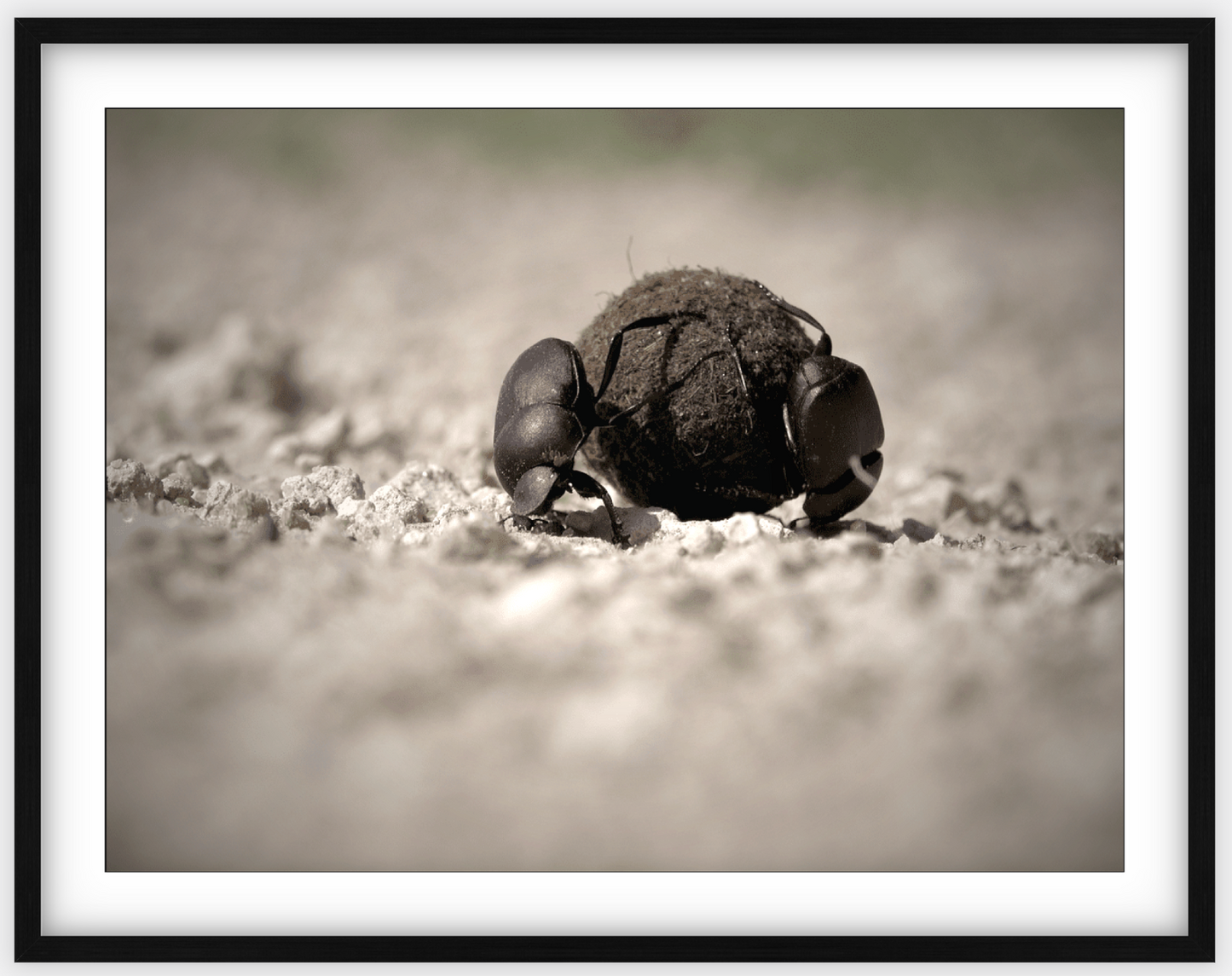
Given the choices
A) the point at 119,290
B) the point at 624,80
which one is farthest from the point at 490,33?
the point at 119,290

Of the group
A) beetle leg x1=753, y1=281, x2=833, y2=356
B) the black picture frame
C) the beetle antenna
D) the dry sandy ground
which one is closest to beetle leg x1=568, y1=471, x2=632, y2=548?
the dry sandy ground

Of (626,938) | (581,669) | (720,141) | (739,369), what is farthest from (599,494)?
(720,141)

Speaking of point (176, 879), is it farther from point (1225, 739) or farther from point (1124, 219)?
point (1124, 219)

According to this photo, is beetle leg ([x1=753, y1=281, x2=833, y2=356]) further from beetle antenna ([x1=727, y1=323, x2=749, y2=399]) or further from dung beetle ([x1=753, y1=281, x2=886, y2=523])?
beetle antenna ([x1=727, y1=323, x2=749, y2=399])

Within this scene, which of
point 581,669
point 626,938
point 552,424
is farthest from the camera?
point 552,424

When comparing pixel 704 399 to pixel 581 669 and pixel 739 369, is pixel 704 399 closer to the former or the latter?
pixel 739 369

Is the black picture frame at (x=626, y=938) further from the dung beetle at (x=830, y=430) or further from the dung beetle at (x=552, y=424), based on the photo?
the dung beetle at (x=552, y=424)
